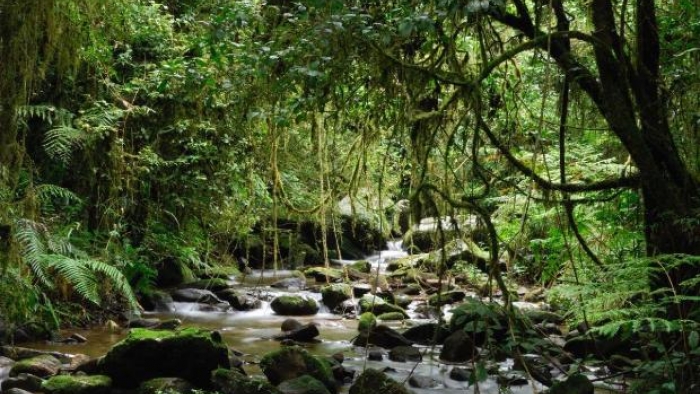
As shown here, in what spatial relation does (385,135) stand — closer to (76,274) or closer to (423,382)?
(423,382)

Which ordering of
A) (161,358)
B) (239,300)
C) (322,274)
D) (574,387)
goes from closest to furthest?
1. (574,387)
2. (161,358)
3. (239,300)
4. (322,274)

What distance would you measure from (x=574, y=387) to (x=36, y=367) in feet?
13.0

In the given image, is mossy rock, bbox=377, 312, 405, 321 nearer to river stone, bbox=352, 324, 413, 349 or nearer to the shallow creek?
the shallow creek

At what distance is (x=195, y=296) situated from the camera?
861 cm

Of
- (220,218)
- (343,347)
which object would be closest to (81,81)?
(220,218)

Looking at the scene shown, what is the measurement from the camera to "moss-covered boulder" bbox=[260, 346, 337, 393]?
5.24 m

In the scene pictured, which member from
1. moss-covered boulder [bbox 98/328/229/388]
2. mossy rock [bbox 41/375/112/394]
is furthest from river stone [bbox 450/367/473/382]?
mossy rock [bbox 41/375/112/394]

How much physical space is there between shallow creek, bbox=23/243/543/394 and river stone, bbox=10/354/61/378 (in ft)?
0.76

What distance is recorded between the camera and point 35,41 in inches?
153

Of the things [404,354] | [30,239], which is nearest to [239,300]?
[404,354]

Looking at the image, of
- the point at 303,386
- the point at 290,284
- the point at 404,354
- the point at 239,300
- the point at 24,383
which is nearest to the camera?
the point at 24,383

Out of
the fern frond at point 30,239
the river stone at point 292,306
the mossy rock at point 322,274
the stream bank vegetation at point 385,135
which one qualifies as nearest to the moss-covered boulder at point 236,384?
A: the stream bank vegetation at point 385,135

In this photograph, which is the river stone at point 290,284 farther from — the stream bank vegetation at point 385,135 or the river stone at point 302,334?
the river stone at point 302,334

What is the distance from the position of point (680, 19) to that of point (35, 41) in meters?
4.14
